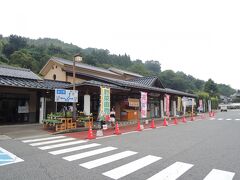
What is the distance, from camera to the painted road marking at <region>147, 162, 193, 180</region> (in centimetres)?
503

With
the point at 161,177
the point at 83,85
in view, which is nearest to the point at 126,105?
the point at 83,85

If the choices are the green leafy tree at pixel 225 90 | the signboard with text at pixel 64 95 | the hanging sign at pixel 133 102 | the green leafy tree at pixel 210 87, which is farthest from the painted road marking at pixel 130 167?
the green leafy tree at pixel 225 90

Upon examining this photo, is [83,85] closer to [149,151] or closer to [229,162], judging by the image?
[149,151]

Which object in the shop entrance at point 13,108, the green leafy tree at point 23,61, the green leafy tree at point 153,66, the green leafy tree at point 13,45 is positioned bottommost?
the shop entrance at point 13,108

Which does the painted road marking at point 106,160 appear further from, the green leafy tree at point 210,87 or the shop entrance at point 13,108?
the green leafy tree at point 210,87

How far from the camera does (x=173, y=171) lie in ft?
18.0

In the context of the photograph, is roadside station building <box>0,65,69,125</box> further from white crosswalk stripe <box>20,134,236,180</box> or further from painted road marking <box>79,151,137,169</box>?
painted road marking <box>79,151,137,169</box>

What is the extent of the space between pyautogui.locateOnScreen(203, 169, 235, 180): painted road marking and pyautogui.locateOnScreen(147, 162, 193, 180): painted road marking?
0.61 meters

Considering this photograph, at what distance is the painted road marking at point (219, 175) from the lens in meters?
4.96

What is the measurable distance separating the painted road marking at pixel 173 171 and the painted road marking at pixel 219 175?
0.61m

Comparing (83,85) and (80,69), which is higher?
(80,69)

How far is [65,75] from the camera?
23.3 metres

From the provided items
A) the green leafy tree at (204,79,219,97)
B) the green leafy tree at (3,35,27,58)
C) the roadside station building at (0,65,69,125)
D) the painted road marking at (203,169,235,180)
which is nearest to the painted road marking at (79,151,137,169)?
the painted road marking at (203,169,235,180)

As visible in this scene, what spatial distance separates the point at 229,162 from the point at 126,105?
1551 cm
